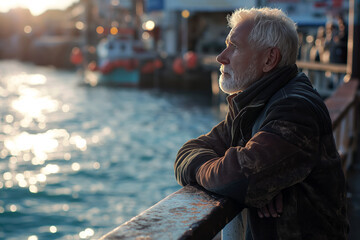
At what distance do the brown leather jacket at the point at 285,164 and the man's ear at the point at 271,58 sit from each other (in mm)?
39

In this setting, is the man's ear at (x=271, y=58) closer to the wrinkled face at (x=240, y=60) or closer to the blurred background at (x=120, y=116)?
the wrinkled face at (x=240, y=60)

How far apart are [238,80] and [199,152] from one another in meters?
0.36

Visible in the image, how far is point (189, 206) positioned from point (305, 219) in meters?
0.44

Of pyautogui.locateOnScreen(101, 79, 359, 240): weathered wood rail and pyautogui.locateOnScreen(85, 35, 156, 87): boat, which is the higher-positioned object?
pyautogui.locateOnScreen(101, 79, 359, 240): weathered wood rail

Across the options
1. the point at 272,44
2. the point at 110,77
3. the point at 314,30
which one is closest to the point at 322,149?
the point at 272,44

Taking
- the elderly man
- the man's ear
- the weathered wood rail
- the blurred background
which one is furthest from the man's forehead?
the blurred background

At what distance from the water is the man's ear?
29.4 feet

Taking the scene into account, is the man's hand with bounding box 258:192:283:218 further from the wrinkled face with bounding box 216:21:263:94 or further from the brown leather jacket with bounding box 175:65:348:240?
the wrinkled face with bounding box 216:21:263:94

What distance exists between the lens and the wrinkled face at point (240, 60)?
6.69 feet

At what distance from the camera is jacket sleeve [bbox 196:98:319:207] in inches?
69.5

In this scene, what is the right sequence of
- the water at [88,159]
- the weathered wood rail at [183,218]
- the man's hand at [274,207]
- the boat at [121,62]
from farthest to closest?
the boat at [121,62]
the water at [88,159]
the man's hand at [274,207]
the weathered wood rail at [183,218]

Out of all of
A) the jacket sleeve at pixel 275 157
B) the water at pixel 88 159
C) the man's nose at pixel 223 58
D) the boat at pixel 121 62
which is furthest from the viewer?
the boat at pixel 121 62

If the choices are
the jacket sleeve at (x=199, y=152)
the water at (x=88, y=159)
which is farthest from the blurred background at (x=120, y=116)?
the jacket sleeve at (x=199, y=152)

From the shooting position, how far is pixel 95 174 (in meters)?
15.4
